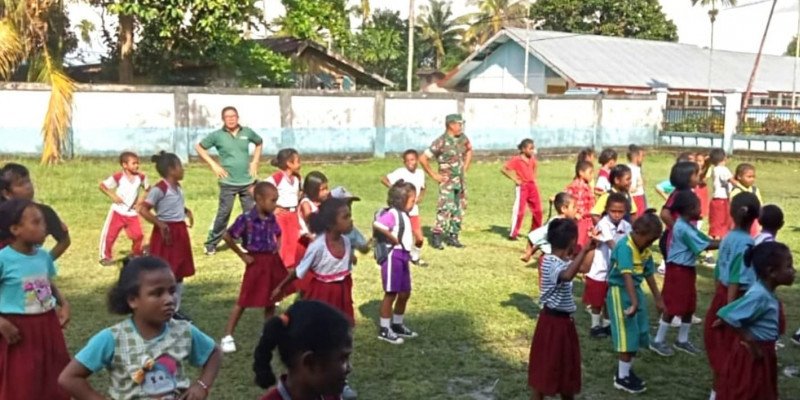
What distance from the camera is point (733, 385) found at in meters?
4.16

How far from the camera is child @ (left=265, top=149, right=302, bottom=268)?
317 inches

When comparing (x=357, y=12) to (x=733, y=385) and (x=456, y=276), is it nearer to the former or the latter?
(x=456, y=276)

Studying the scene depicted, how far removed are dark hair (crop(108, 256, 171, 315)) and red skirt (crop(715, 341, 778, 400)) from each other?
2.95m

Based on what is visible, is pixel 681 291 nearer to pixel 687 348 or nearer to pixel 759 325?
pixel 687 348

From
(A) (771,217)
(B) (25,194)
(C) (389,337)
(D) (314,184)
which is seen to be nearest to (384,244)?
(C) (389,337)

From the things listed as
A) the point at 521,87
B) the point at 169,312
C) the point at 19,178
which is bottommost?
the point at 169,312

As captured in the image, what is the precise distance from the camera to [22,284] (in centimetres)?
390

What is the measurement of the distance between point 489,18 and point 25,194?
48155 mm

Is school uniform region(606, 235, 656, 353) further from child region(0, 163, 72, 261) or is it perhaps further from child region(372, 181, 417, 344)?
child region(0, 163, 72, 261)

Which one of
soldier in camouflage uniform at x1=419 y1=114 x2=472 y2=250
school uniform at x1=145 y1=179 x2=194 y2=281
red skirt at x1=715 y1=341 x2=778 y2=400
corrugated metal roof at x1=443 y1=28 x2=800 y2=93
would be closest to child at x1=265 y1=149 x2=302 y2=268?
school uniform at x1=145 y1=179 x2=194 y2=281

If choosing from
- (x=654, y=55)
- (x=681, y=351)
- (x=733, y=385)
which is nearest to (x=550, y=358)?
(x=733, y=385)

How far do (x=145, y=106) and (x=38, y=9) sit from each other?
9.78 feet

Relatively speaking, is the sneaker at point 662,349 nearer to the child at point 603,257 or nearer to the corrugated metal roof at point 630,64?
the child at point 603,257

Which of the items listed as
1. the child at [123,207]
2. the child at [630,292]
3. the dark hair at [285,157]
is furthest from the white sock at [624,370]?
the child at [123,207]
